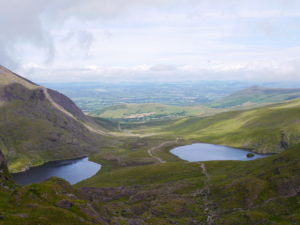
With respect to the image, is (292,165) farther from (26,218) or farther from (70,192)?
(26,218)

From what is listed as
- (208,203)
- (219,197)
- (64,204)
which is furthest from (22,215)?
(219,197)

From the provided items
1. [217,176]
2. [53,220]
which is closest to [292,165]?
[217,176]

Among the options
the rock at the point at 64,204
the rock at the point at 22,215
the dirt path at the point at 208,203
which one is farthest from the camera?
the dirt path at the point at 208,203

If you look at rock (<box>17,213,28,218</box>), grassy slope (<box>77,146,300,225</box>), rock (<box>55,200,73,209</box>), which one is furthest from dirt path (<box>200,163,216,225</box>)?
rock (<box>17,213,28,218</box>)

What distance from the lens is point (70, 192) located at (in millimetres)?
101250

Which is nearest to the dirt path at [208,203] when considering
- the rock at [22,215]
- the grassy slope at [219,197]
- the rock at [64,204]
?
the grassy slope at [219,197]

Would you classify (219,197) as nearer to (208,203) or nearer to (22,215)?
(208,203)

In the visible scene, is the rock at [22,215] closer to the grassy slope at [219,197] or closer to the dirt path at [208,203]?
the grassy slope at [219,197]

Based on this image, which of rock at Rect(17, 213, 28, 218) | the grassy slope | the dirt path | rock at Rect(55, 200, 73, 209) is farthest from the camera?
the dirt path

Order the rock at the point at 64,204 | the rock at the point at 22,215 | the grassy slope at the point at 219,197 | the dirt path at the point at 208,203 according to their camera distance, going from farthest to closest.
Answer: the dirt path at the point at 208,203
the grassy slope at the point at 219,197
the rock at the point at 64,204
the rock at the point at 22,215

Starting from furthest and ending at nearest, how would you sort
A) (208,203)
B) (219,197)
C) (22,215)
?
(219,197) < (208,203) < (22,215)

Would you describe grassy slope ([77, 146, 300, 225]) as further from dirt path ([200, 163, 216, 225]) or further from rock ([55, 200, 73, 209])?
rock ([55, 200, 73, 209])

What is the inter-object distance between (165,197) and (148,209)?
632 inches

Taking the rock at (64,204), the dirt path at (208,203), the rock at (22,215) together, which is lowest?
the dirt path at (208,203)
